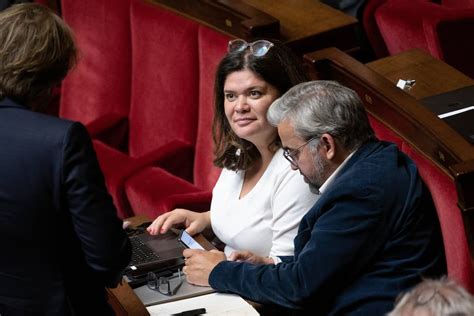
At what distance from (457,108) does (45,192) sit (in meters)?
0.55

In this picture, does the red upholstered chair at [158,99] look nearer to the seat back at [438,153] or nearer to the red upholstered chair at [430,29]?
the red upholstered chair at [430,29]

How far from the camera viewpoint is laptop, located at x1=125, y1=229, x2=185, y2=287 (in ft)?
4.71

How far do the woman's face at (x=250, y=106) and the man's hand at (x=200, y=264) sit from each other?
0.57 ft

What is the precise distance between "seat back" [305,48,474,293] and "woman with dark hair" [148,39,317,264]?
127 mm

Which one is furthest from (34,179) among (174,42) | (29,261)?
(174,42)

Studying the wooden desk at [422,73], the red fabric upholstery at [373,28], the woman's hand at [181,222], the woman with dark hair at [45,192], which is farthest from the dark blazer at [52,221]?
the red fabric upholstery at [373,28]

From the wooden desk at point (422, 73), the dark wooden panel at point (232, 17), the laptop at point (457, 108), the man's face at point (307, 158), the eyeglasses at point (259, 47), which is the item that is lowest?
the man's face at point (307, 158)

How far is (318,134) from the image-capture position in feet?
4.24

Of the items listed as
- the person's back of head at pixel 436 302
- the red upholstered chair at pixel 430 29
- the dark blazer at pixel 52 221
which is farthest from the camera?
the red upholstered chair at pixel 430 29

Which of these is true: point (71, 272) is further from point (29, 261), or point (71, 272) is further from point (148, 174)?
point (148, 174)

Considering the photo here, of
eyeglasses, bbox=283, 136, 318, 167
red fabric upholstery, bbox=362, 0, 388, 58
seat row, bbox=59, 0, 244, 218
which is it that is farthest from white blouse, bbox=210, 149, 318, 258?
red fabric upholstery, bbox=362, 0, 388, 58

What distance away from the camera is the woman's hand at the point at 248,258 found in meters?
1.44

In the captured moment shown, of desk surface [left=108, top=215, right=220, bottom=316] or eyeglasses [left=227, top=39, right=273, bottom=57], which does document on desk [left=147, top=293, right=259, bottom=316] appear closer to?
desk surface [left=108, top=215, right=220, bottom=316]

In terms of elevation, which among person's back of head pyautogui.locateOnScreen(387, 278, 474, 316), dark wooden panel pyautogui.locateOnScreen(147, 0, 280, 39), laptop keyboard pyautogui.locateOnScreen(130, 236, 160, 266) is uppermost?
dark wooden panel pyautogui.locateOnScreen(147, 0, 280, 39)
